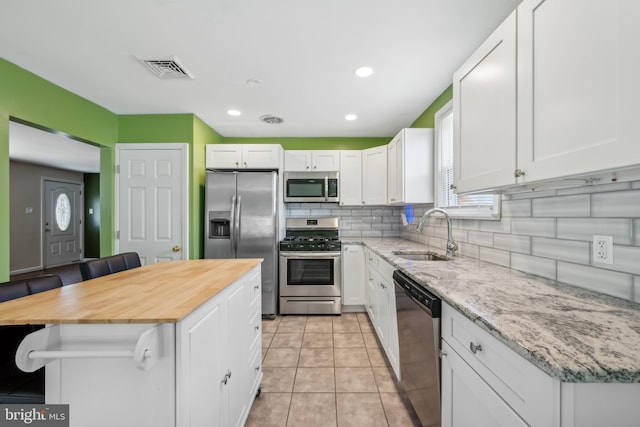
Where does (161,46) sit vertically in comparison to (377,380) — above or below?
above

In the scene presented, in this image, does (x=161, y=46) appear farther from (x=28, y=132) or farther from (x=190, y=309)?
(x=28, y=132)

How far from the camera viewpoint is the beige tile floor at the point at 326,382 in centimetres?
165

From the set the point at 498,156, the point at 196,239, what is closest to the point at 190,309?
the point at 498,156

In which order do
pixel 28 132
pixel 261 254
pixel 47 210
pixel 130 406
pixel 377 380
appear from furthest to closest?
1. pixel 47 210
2. pixel 28 132
3. pixel 261 254
4. pixel 377 380
5. pixel 130 406

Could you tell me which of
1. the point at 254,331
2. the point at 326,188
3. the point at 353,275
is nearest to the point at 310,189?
the point at 326,188

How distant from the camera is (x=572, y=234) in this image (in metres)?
1.22

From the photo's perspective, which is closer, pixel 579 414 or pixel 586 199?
pixel 579 414

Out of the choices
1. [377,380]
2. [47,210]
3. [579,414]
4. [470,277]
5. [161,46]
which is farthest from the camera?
[47,210]

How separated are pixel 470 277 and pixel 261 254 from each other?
2367 mm

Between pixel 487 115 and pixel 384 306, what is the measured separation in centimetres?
164

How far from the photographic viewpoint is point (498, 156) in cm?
124

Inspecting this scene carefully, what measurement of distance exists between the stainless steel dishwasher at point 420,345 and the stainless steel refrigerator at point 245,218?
6.17ft

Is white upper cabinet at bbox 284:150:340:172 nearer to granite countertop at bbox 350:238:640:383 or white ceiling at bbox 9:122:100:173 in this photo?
granite countertop at bbox 350:238:640:383

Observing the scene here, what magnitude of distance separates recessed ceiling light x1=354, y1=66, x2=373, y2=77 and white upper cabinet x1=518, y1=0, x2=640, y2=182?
1.18 meters
